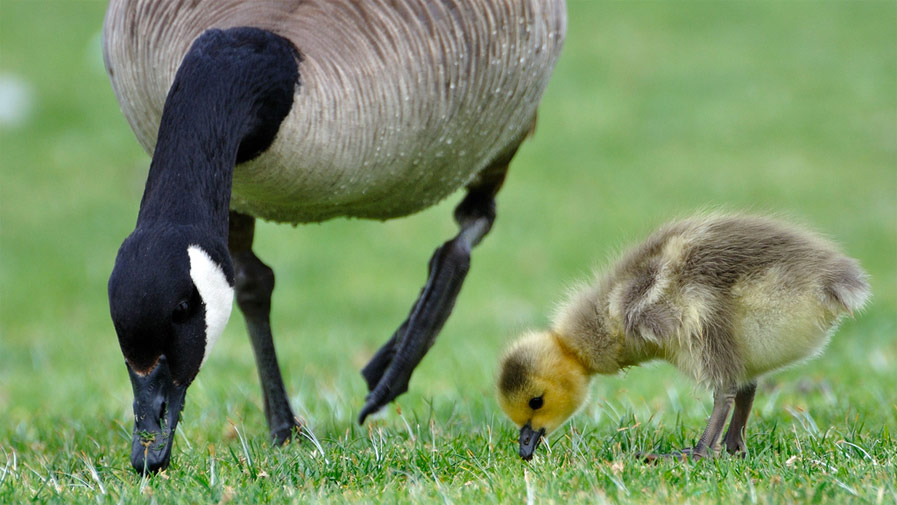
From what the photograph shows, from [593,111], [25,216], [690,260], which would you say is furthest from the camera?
[593,111]

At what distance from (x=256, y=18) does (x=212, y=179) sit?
84 centimetres

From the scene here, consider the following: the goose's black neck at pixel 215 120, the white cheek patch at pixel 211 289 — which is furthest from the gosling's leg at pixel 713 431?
the goose's black neck at pixel 215 120

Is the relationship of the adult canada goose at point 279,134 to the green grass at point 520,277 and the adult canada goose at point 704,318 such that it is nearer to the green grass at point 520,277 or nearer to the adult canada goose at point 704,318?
the green grass at point 520,277

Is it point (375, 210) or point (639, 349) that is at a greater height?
point (375, 210)

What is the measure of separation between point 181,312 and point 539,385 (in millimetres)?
1315

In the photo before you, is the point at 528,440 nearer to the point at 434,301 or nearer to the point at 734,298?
the point at 734,298

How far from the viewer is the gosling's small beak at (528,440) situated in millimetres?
3498

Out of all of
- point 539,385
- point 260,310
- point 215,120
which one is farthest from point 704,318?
point 260,310

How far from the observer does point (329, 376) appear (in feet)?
19.8

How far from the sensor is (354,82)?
12.1 ft

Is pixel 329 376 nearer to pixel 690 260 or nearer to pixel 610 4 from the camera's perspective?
pixel 690 260

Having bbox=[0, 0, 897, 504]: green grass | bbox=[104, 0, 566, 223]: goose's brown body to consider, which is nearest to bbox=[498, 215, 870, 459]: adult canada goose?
bbox=[0, 0, 897, 504]: green grass

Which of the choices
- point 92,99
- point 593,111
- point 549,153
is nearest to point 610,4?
point 593,111

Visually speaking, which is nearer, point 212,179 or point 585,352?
point 212,179
